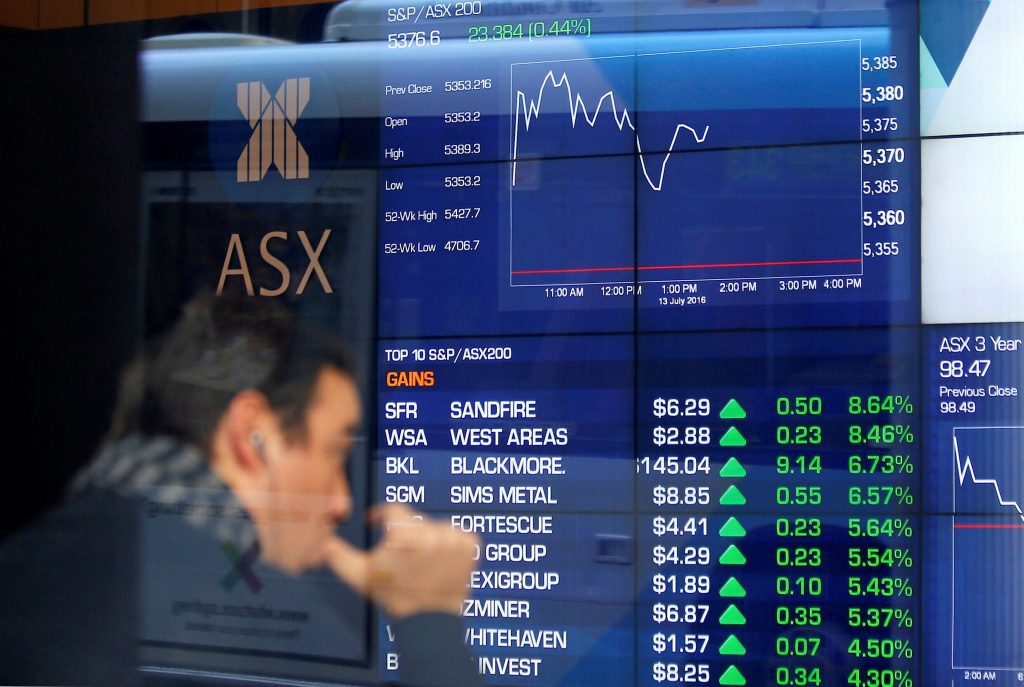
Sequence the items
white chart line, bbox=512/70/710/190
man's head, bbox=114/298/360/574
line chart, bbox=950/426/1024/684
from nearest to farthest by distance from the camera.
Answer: line chart, bbox=950/426/1024/684
white chart line, bbox=512/70/710/190
man's head, bbox=114/298/360/574

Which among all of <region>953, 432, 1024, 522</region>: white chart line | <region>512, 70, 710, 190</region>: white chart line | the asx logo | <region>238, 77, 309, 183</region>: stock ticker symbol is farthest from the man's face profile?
<region>953, 432, 1024, 522</region>: white chart line

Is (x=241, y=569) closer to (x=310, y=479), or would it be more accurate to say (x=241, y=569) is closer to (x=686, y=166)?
(x=310, y=479)

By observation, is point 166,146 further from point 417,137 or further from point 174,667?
point 174,667

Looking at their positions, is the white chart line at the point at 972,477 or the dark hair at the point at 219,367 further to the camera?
the dark hair at the point at 219,367

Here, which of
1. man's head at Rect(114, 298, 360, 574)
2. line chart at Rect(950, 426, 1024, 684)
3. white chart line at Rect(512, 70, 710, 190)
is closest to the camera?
line chart at Rect(950, 426, 1024, 684)

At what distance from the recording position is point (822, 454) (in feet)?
A: 7.61

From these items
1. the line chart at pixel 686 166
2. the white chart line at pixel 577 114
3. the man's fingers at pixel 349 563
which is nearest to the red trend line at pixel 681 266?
the line chart at pixel 686 166

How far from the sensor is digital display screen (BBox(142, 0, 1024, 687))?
90.0 inches

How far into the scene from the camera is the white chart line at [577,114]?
241 cm

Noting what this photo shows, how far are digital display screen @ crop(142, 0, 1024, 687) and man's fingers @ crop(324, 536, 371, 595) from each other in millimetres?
103

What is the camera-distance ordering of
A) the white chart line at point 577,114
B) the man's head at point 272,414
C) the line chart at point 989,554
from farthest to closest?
1. the man's head at point 272,414
2. the white chart line at point 577,114
3. the line chart at point 989,554

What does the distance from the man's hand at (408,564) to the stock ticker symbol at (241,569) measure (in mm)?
247

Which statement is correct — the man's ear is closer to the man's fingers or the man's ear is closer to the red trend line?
the man's fingers

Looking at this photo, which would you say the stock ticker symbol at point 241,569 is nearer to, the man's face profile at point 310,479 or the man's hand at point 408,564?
the man's face profile at point 310,479
